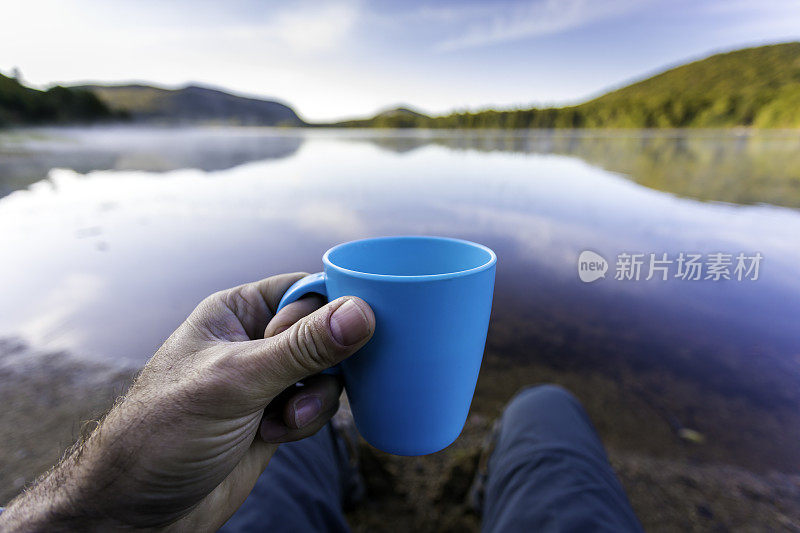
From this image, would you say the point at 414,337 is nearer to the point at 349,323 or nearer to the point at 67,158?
the point at 349,323

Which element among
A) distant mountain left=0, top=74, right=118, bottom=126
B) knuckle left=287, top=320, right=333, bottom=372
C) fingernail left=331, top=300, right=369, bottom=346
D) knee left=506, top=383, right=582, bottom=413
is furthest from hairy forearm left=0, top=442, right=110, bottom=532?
distant mountain left=0, top=74, right=118, bottom=126

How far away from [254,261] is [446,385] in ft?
12.2

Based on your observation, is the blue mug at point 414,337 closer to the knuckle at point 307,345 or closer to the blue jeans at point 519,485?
the knuckle at point 307,345

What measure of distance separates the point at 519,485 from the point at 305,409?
945mm

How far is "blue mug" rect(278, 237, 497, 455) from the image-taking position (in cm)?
58

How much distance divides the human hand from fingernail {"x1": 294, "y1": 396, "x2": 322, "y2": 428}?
10cm

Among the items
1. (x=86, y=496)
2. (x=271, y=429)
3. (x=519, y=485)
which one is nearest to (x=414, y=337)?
(x=271, y=429)

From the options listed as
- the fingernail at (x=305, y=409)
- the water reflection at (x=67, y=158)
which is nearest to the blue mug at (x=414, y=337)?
the fingernail at (x=305, y=409)

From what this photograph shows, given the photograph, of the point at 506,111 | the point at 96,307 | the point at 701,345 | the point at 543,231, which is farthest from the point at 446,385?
the point at 506,111

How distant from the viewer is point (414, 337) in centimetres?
60

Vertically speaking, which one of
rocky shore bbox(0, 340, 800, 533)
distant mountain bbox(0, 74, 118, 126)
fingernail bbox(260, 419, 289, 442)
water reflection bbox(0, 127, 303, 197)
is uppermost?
distant mountain bbox(0, 74, 118, 126)

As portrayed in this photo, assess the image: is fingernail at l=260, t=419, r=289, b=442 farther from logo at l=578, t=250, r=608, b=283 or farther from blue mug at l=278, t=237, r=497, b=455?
logo at l=578, t=250, r=608, b=283

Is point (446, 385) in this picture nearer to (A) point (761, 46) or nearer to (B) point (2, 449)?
(B) point (2, 449)

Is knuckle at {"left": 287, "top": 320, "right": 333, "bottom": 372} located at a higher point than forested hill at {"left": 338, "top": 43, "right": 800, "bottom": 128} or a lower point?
lower
